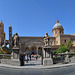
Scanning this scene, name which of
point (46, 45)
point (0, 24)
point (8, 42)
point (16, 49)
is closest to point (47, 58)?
point (46, 45)

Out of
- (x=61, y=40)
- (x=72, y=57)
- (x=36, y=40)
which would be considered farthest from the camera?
Answer: (x=36, y=40)

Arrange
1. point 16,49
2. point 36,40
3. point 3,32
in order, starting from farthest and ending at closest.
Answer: point 3,32 < point 36,40 < point 16,49

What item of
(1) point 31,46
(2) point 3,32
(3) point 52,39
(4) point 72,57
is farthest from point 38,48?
(4) point 72,57

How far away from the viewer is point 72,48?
43875 mm

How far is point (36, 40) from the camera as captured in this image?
2084 inches

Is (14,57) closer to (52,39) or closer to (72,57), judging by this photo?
(72,57)

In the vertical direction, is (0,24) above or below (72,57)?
above

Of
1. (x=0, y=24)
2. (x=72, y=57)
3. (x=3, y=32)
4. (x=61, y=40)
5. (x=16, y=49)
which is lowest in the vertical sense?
(x=72, y=57)

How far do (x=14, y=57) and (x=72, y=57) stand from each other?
308 inches

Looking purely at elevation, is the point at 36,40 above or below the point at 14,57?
above

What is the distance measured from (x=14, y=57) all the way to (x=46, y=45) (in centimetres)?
397

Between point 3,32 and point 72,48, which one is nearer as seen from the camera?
point 72,48

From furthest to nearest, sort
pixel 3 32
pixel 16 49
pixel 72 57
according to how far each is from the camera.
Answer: pixel 3 32, pixel 72 57, pixel 16 49

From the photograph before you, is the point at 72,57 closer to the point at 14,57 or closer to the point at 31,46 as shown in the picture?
the point at 14,57
